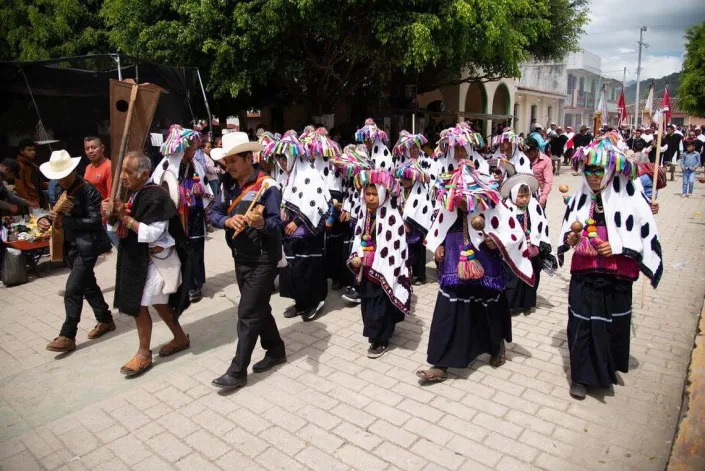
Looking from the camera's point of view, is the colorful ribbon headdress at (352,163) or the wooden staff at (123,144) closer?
the wooden staff at (123,144)

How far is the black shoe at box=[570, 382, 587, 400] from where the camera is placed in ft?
13.2

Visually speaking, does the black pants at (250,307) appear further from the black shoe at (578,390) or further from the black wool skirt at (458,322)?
the black shoe at (578,390)

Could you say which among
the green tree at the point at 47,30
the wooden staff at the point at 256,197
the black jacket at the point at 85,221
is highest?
the green tree at the point at 47,30

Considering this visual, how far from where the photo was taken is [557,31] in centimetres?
2133

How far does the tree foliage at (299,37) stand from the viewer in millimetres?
11422

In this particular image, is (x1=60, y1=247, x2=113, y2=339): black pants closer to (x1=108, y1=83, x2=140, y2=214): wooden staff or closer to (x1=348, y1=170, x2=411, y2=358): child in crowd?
(x1=108, y1=83, x2=140, y2=214): wooden staff

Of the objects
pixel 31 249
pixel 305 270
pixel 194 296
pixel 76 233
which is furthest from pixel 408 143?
pixel 31 249

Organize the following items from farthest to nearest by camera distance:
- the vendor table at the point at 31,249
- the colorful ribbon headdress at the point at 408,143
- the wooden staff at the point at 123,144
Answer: the vendor table at the point at 31,249 → the colorful ribbon headdress at the point at 408,143 → the wooden staff at the point at 123,144

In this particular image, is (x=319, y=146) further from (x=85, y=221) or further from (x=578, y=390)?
(x=578, y=390)

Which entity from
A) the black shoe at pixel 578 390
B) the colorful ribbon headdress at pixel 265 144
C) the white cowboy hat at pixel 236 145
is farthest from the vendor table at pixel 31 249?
the black shoe at pixel 578 390

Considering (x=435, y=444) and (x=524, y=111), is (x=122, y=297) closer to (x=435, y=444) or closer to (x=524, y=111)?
(x=435, y=444)

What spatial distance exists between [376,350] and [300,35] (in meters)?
9.77

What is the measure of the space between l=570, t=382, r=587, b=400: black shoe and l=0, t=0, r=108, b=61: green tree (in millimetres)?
16696

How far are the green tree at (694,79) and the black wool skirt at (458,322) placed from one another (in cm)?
3024
